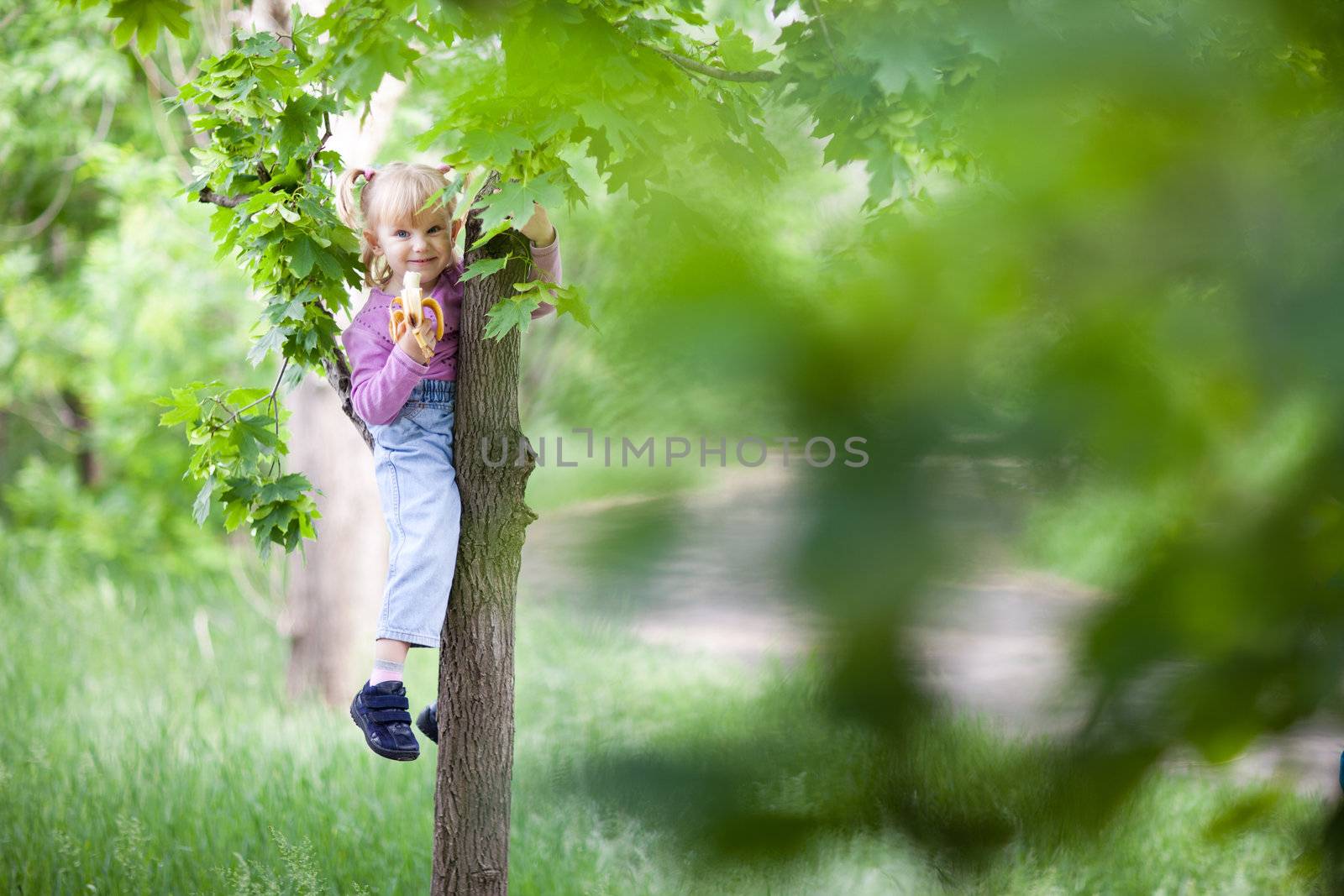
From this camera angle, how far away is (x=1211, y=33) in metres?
0.39

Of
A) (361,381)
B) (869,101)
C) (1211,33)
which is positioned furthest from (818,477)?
(361,381)

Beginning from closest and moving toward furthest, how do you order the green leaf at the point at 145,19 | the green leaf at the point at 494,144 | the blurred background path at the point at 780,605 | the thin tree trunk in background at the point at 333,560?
the blurred background path at the point at 780,605 → the green leaf at the point at 145,19 → the green leaf at the point at 494,144 → the thin tree trunk in background at the point at 333,560

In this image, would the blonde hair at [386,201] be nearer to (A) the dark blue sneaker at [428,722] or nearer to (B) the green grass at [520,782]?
(B) the green grass at [520,782]

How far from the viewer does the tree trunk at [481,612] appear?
5.81 feet

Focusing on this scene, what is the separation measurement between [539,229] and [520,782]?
0.87m

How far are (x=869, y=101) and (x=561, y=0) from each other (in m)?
0.32

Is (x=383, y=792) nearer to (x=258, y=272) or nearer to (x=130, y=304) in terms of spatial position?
(x=258, y=272)

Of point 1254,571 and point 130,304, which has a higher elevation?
point 130,304

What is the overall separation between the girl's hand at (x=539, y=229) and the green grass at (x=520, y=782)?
666 mm

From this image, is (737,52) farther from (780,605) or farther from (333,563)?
(333,563)

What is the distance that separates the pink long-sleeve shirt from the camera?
1693 millimetres

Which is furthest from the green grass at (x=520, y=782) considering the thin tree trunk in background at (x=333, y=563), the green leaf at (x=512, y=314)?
the green leaf at (x=512, y=314)

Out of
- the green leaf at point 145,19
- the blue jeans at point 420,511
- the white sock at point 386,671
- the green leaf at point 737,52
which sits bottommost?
the white sock at point 386,671

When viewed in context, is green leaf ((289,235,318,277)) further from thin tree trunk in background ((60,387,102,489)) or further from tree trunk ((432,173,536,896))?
thin tree trunk in background ((60,387,102,489))
